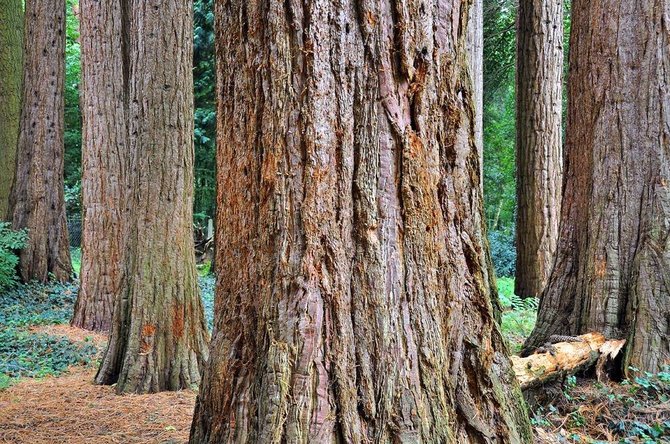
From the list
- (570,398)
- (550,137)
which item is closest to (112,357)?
(570,398)

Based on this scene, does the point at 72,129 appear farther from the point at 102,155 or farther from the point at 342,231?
the point at 342,231

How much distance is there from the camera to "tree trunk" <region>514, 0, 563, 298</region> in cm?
903

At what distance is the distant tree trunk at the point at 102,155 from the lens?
323 inches

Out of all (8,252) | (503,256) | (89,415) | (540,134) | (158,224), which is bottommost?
(89,415)

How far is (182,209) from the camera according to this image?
5.50 m

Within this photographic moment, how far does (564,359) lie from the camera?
4.52 metres

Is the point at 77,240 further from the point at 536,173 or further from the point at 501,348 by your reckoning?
the point at 501,348

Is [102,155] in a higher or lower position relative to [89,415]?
higher

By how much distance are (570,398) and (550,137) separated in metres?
5.50

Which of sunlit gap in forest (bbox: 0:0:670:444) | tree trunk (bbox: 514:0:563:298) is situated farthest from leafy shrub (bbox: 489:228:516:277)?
sunlit gap in forest (bbox: 0:0:670:444)

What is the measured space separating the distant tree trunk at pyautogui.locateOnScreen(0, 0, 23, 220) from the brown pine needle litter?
8304 millimetres

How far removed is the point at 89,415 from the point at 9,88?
34.9ft

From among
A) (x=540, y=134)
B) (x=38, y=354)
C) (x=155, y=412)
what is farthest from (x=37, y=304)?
(x=540, y=134)

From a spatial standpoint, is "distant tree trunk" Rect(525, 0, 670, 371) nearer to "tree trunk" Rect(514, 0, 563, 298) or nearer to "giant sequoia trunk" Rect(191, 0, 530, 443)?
"giant sequoia trunk" Rect(191, 0, 530, 443)
